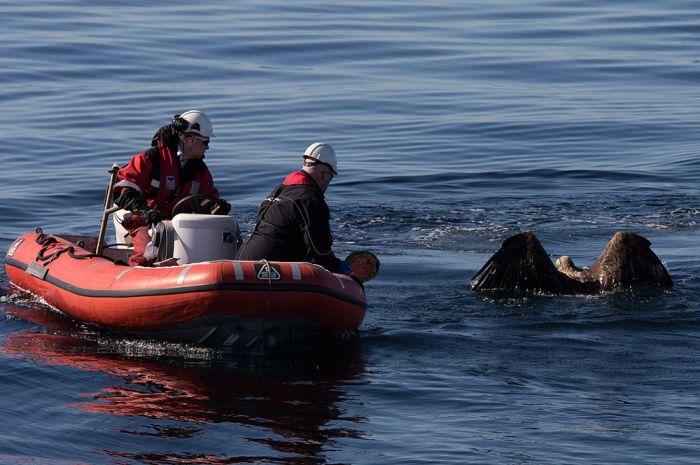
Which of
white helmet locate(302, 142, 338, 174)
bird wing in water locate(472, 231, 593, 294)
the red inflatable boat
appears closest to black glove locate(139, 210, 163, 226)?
the red inflatable boat

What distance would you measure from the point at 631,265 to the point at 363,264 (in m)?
2.75

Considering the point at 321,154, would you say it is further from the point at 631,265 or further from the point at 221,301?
the point at 631,265

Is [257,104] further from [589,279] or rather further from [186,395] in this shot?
[186,395]

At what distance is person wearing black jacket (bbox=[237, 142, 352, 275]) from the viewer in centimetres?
1070

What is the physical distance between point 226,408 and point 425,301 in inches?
140

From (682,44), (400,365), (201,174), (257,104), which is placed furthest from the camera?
(682,44)

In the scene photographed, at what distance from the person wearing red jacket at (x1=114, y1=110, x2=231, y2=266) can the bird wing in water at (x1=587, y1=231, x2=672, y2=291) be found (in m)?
3.41

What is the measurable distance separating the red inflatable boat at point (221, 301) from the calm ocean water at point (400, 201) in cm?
20

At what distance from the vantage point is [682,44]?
30672mm

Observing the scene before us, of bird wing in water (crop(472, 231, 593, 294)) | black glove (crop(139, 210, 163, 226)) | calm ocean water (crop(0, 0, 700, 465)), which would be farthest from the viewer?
bird wing in water (crop(472, 231, 593, 294))

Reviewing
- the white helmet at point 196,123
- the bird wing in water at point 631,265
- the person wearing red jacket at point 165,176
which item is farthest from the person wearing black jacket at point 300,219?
the bird wing in water at point 631,265

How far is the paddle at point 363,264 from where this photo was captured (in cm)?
1112

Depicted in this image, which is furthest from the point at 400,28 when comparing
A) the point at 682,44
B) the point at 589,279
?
the point at 589,279

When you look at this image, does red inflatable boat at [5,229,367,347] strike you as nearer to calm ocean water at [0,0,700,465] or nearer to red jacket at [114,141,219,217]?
calm ocean water at [0,0,700,465]
